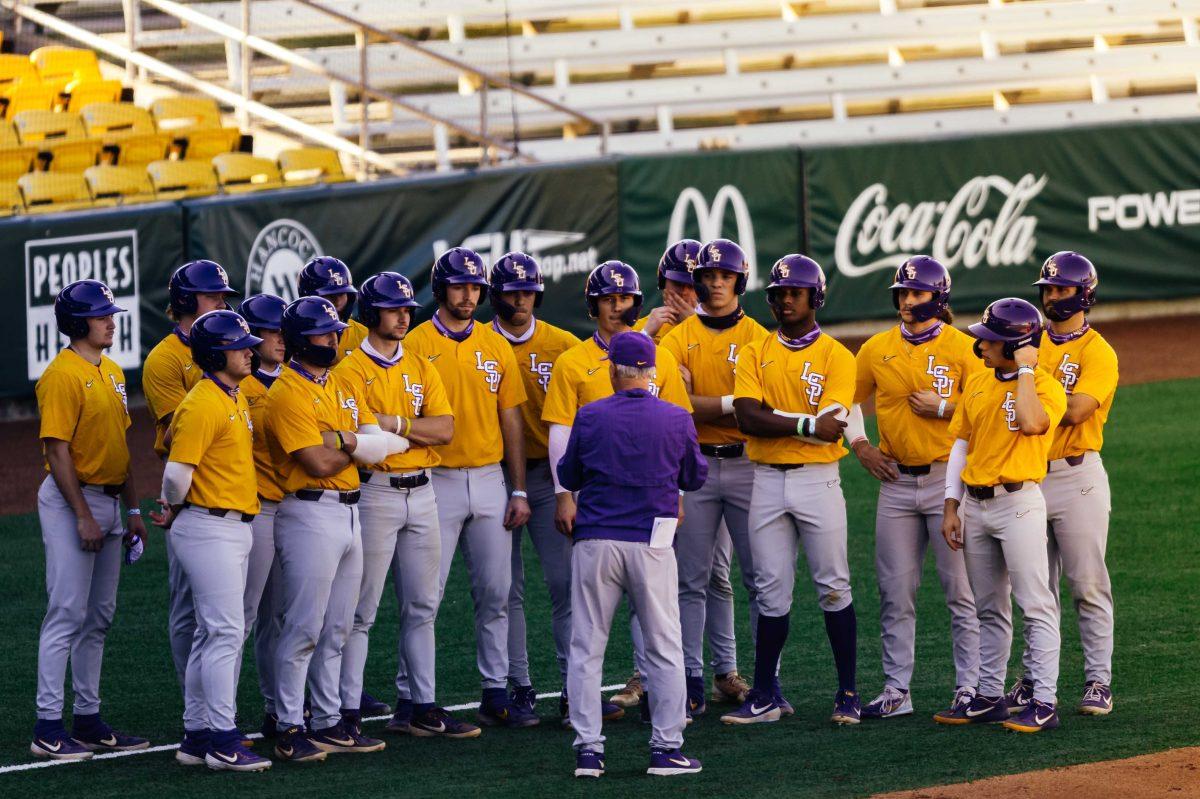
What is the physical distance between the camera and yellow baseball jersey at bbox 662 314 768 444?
26.6ft

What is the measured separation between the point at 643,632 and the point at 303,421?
5.51 feet

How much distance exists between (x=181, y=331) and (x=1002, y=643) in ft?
13.1

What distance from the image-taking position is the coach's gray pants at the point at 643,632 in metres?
6.81

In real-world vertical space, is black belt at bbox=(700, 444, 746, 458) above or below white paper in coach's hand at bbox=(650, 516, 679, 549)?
above

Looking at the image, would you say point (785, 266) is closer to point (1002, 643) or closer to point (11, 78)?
point (1002, 643)

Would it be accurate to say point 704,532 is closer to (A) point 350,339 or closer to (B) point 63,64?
(A) point 350,339

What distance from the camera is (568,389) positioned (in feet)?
25.3

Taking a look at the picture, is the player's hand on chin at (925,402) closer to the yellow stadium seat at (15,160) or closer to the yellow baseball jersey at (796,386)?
the yellow baseball jersey at (796,386)

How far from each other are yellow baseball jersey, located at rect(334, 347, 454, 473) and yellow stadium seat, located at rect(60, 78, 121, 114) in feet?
42.0

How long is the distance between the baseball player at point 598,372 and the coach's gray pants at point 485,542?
1.06 feet

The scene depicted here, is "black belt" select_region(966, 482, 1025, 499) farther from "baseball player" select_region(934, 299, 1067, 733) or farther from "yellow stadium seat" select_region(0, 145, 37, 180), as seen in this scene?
"yellow stadium seat" select_region(0, 145, 37, 180)

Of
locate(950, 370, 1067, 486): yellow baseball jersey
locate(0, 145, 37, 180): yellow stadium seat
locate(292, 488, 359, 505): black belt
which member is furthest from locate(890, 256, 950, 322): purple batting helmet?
locate(0, 145, 37, 180): yellow stadium seat

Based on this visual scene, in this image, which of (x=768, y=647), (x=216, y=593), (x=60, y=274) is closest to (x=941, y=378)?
(x=768, y=647)

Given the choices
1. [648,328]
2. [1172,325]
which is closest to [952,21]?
[1172,325]
